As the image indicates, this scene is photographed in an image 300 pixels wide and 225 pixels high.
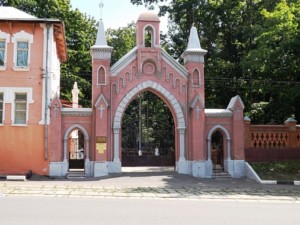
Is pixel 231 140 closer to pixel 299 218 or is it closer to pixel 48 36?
pixel 48 36

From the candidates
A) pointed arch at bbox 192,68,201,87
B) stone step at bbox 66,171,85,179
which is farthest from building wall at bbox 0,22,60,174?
pointed arch at bbox 192,68,201,87

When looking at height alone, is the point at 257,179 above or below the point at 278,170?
below

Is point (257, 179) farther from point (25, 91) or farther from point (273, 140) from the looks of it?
point (25, 91)

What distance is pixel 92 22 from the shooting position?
43.9 meters

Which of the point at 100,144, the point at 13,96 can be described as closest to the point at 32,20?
the point at 13,96

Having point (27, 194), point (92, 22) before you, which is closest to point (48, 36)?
point (27, 194)

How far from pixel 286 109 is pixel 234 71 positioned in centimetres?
814

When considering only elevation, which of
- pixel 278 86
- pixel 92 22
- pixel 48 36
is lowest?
pixel 278 86

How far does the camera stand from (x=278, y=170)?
22.5 meters

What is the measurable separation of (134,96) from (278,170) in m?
8.97

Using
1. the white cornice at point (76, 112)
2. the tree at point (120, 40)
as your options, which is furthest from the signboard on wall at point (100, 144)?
the tree at point (120, 40)

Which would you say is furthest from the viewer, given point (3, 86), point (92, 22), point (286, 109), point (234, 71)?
point (92, 22)

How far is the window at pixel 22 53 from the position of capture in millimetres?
23539

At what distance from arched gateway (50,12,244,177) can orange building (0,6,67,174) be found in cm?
92
